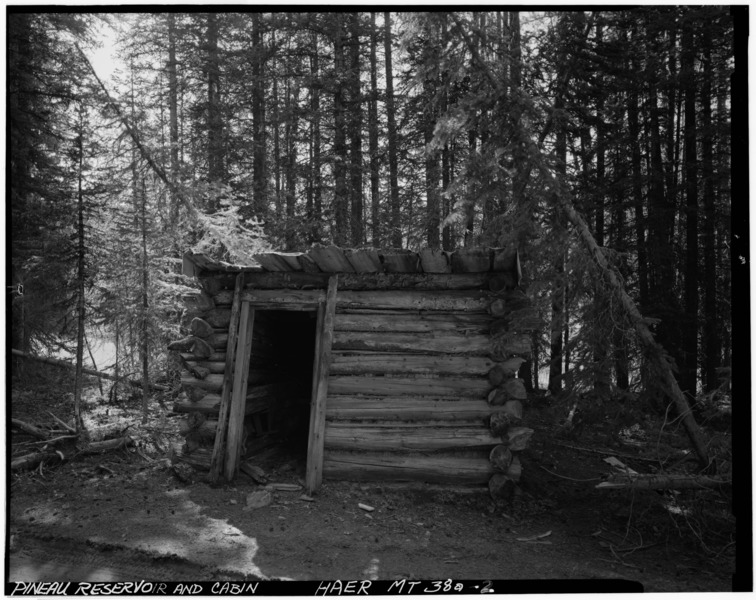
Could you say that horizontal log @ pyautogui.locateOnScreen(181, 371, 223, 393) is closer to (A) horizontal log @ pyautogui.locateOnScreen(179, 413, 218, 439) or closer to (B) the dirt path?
(A) horizontal log @ pyautogui.locateOnScreen(179, 413, 218, 439)

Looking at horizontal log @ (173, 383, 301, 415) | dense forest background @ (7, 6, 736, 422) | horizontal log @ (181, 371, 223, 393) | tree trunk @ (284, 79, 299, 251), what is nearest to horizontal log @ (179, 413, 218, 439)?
horizontal log @ (173, 383, 301, 415)

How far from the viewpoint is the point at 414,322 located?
6848mm

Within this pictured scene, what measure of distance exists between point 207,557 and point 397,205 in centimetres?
1105

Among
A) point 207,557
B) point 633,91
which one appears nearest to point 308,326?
point 207,557

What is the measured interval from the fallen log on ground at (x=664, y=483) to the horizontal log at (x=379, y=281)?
111 inches

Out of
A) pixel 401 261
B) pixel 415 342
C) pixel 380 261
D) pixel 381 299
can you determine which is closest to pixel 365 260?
pixel 380 261

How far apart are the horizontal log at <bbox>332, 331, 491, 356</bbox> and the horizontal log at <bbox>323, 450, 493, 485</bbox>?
1.37m

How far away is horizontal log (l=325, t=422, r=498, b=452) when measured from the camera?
6500mm

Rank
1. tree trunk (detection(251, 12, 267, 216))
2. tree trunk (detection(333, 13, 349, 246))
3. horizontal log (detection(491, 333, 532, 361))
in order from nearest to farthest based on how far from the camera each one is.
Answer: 1. horizontal log (detection(491, 333, 532, 361))
2. tree trunk (detection(333, 13, 349, 246))
3. tree trunk (detection(251, 12, 267, 216))

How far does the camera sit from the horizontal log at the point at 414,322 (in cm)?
674

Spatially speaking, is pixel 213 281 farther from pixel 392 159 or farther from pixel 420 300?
pixel 392 159

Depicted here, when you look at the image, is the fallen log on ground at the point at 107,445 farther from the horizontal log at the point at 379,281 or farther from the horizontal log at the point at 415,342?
the horizontal log at the point at 415,342

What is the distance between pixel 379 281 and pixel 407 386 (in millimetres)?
1472

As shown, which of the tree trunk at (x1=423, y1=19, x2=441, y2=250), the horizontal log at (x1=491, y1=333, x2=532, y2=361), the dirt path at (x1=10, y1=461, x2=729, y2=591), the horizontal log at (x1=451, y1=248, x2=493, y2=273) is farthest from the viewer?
the tree trunk at (x1=423, y1=19, x2=441, y2=250)
